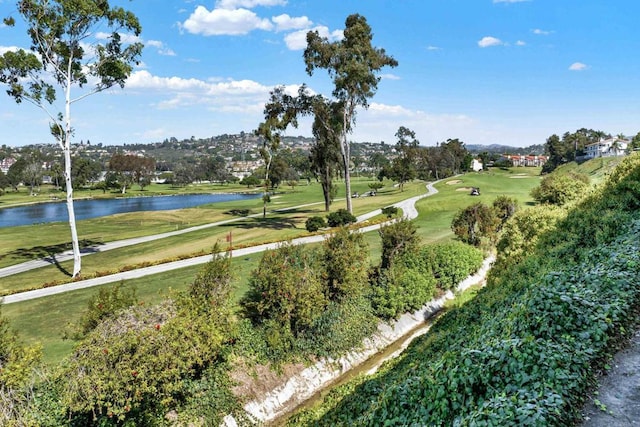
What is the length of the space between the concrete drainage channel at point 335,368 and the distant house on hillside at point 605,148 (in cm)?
10922

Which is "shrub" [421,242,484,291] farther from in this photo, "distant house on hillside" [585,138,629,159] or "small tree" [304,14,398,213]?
"distant house on hillside" [585,138,629,159]

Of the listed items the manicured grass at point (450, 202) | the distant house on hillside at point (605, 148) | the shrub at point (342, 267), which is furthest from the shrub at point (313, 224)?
the distant house on hillside at point (605, 148)

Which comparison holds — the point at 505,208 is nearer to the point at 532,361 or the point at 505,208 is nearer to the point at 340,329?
the point at 340,329

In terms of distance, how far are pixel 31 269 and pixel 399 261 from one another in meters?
26.6

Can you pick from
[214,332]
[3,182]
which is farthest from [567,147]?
[3,182]

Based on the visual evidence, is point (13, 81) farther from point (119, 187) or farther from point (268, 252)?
point (119, 187)

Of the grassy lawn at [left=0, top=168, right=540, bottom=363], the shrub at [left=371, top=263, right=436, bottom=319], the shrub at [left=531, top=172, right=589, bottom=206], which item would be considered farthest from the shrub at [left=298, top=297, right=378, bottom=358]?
the shrub at [left=531, top=172, right=589, bottom=206]

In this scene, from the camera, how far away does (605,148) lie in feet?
385

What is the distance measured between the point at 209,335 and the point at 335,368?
7.09 metres

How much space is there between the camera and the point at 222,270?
14.9 meters

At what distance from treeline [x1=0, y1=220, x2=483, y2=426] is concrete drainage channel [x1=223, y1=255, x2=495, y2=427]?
0.48m

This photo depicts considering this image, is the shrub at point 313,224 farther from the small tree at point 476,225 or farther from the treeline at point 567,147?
the treeline at point 567,147

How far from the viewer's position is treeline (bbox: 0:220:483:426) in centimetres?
955

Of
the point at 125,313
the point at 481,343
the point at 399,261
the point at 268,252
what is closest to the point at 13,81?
the point at 268,252
